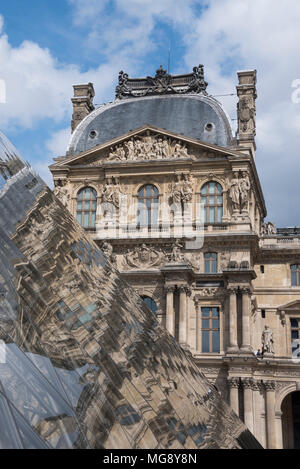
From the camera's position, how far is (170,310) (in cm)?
2914

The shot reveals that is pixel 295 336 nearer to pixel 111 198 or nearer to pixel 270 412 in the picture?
pixel 270 412

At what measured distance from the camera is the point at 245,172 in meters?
31.0

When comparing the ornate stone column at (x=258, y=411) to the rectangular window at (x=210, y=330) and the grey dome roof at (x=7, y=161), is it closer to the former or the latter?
the rectangular window at (x=210, y=330)

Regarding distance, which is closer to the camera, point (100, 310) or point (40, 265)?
point (40, 265)

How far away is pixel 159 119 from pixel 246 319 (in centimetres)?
1259

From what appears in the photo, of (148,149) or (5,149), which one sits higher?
(148,149)

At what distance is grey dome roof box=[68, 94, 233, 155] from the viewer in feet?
110

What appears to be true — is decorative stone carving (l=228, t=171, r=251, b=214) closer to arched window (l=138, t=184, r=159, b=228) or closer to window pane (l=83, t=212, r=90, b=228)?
arched window (l=138, t=184, r=159, b=228)

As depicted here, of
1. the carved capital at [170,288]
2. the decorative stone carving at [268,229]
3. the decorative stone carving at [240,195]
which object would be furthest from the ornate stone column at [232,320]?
the decorative stone carving at [268,229]

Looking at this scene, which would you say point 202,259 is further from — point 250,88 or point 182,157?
point 250,88

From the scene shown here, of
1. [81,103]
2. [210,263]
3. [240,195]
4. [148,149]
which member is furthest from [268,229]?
[81,103]
